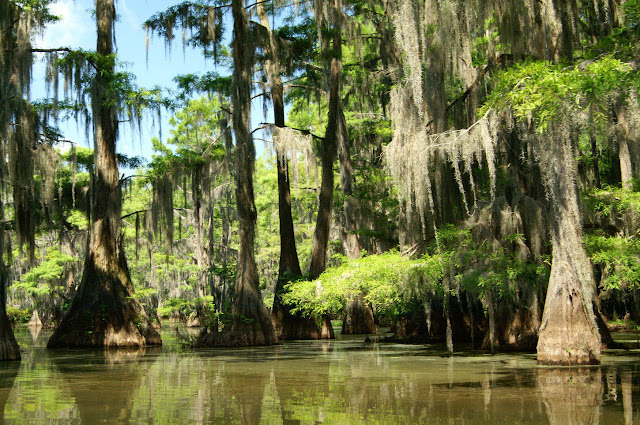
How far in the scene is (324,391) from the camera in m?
8.23

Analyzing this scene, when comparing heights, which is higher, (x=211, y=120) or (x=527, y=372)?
(x=211, y=120)

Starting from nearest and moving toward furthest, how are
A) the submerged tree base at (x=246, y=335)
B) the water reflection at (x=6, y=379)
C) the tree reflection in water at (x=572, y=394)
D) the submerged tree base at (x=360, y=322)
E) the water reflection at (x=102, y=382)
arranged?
the tree reflection in water at (x=572, y=394) → the water reflection at (x=102, y=382) → the water reflection at (x=6, y=379) → the submerged tree base at (x=246, y=335) → the submerged tree base at (x=360, y=322)

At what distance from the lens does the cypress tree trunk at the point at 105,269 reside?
57.6 feet

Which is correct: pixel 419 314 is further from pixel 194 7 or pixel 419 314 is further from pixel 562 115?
pixel 194 7

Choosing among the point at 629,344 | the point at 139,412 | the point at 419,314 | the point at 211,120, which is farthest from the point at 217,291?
the point at 139,412

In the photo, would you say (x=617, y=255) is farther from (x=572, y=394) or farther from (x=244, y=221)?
(x=244, y=221)

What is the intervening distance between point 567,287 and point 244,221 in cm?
995

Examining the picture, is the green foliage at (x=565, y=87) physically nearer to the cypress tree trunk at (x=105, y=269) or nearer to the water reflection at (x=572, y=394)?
the water reflection at (x=572, y=394)

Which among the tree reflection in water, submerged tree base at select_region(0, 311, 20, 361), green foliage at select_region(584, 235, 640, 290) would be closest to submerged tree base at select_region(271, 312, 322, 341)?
submerged tree base at select_region(0, 311, 20, 361)

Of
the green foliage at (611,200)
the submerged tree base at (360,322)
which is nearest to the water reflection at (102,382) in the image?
the green foliage at (611,200)

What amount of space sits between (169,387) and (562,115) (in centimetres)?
703

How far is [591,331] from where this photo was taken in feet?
34.3

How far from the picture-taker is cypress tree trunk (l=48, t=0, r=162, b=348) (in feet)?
57.6

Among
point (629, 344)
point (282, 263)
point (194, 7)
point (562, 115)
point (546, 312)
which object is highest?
point (194, 7)
